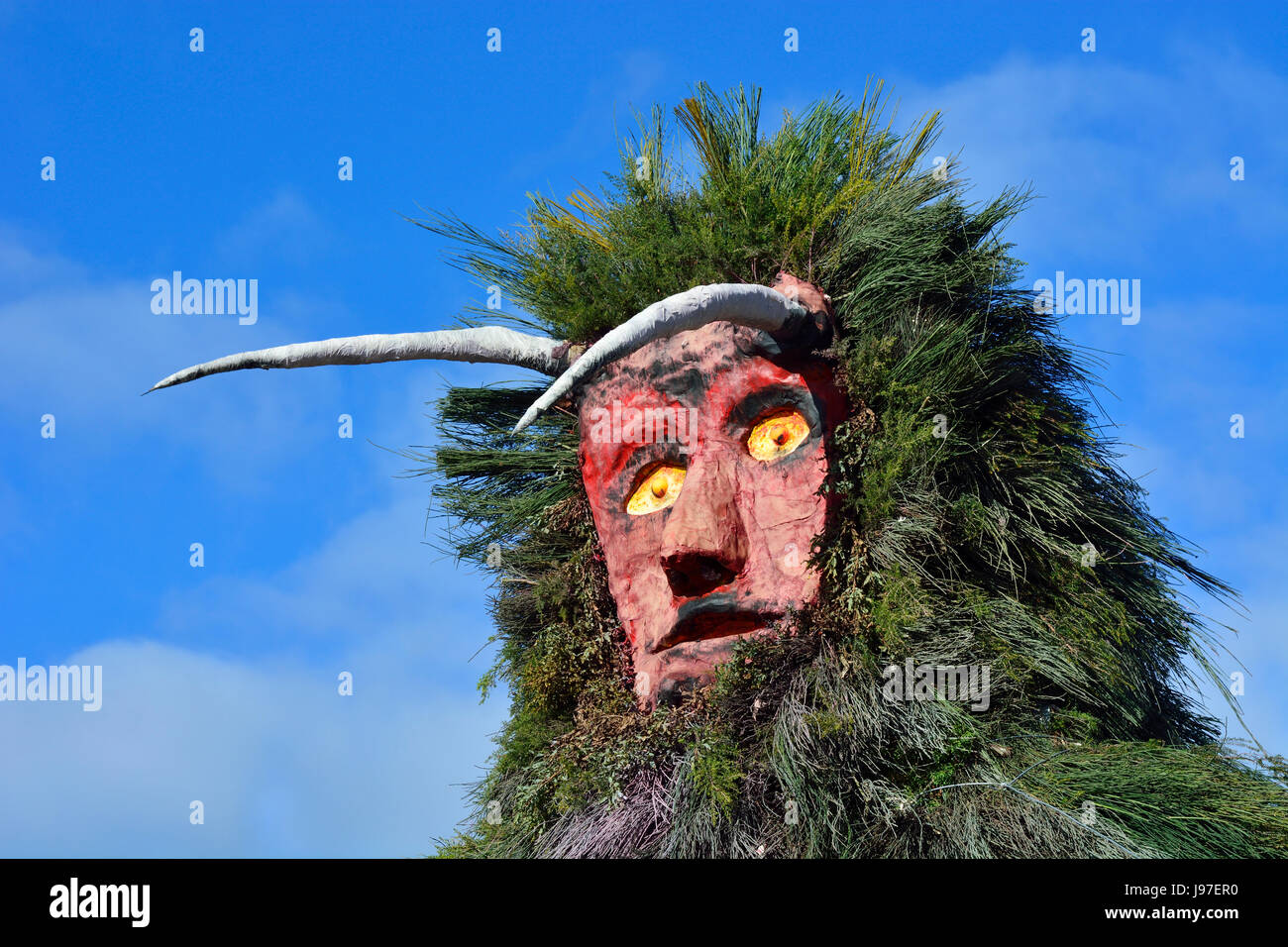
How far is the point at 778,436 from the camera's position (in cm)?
625

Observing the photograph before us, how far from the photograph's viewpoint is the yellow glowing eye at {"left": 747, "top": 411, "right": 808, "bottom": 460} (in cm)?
620

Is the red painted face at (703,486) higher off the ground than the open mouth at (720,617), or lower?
higher

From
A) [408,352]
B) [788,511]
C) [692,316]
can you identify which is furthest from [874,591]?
[408,352]

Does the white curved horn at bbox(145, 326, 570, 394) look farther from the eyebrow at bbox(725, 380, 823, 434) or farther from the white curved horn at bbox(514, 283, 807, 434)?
the eyebrow at bbox(725, 380, 823, 434)

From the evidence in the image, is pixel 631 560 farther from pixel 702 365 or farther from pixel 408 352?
pixel 408 352

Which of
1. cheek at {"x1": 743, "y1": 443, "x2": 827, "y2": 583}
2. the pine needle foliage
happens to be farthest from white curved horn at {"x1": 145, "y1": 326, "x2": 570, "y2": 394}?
cheek at {"x1": 743, "y1": 443, "x2": 827, "y2": 583}

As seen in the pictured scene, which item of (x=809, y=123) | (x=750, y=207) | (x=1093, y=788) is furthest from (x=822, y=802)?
(x=809, y=123)

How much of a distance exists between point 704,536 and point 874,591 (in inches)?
32.0

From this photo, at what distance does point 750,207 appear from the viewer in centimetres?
675

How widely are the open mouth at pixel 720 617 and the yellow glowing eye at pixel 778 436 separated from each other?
0.73m

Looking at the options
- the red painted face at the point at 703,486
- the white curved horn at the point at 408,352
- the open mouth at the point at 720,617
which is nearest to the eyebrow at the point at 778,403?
the red painted face at the point at 703,486

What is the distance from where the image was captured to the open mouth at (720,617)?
19.6 feet

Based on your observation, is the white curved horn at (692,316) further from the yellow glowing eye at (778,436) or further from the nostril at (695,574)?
the nostril at (695,574)
